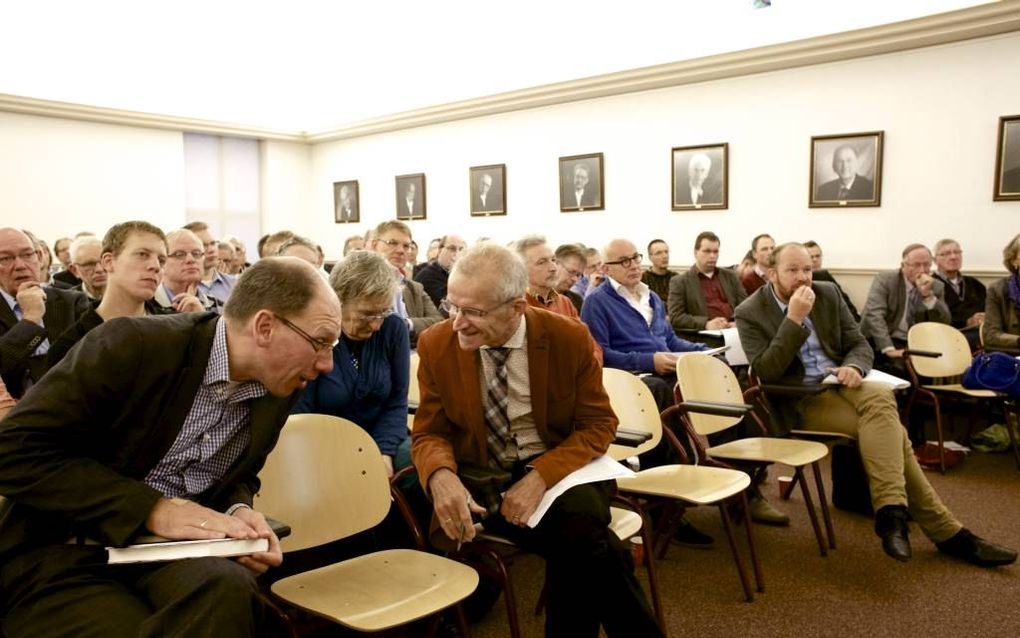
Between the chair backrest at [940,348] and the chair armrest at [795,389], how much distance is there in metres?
1.95

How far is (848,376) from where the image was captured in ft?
12.9

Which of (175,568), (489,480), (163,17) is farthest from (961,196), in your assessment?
(163,17)

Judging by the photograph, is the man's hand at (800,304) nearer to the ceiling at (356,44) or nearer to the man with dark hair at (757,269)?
the man with dark hair at (757,269)

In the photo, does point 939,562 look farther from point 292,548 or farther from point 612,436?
point 292,548

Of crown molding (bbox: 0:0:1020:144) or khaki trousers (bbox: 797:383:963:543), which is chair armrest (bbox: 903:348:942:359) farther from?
crown molding (bbox: 0:0:1020:144)

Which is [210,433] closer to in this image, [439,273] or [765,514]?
[765,514]

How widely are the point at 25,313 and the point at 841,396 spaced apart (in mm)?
3824

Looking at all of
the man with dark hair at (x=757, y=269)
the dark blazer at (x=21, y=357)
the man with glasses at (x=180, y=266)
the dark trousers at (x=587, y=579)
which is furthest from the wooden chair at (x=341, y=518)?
the man with dark hair at (x=757, y=269)

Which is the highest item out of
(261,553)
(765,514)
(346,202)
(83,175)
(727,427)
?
(83,175)

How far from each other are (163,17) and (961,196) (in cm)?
866

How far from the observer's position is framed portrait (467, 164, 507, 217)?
10.0 metres

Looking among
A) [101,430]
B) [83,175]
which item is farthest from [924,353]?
[83,175]

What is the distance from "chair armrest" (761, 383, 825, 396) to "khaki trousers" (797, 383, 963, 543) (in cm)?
17

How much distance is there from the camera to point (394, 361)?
3.03 meters
